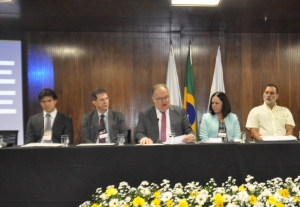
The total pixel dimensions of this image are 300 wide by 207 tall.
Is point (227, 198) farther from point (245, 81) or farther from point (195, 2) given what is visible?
point (245, 81)

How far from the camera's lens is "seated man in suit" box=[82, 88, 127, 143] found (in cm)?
361

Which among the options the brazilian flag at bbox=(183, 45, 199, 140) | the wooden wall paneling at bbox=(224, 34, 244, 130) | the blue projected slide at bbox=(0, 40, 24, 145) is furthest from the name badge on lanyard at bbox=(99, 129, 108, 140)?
the wooden wall paneling at bbox=(224, 34, 244, 130)

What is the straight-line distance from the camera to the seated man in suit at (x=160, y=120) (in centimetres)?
328

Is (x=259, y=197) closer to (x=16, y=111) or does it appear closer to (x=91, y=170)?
(x=91, y=170)

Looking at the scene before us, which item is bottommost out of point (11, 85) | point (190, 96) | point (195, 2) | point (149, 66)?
point (190, 96)

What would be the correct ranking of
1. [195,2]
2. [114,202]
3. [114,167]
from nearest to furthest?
[114,202]
[114,167]
[195,2]

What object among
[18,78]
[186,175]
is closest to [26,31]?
[18,78]

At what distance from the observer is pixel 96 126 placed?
11.9 feet

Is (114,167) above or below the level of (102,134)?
below

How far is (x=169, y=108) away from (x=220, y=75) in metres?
2.49

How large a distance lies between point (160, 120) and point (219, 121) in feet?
2.47

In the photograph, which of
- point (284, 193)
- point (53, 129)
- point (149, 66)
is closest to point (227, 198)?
point (284, 193)

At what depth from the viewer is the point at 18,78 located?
18.0 ft

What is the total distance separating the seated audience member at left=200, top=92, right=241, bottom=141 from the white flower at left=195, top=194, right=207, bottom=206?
1861 millimetres
